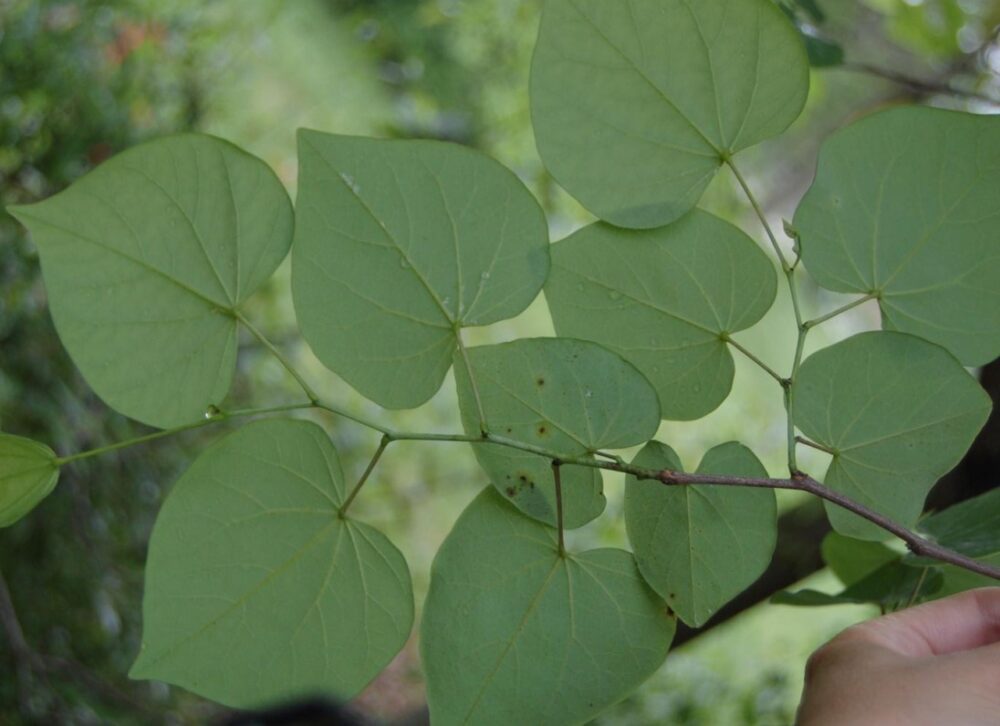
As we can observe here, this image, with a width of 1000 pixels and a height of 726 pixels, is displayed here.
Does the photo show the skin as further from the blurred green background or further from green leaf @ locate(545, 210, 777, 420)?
the blurred green background

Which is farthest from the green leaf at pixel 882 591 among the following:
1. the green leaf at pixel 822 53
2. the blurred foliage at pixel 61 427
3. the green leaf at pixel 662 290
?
the blurred foliage at pixel 61 427

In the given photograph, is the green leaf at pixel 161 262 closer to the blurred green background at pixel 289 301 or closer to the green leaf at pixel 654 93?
the green leaf at pixel 654 93

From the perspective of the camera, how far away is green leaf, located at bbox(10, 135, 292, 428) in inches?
10.7

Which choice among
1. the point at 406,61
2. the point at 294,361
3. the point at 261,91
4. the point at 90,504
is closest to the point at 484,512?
the point at 90,504

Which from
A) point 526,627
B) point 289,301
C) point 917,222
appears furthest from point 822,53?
point 289,301

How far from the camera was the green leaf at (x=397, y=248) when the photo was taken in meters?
0.27

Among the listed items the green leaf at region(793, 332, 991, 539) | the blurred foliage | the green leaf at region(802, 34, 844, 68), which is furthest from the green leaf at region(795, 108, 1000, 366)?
the blurred foliage

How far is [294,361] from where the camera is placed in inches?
59.6

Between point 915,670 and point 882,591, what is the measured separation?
0.30ft

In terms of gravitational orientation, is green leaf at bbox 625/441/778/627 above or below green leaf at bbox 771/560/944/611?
above

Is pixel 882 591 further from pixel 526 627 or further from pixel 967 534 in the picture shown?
pixel 526 627

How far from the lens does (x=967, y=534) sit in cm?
32

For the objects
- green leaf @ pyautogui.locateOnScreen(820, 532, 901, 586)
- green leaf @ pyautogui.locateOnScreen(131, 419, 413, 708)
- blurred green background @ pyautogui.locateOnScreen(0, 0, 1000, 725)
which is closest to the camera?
green leaf @ pyautogui.locateOnScreen(131, 419, 413, 708)

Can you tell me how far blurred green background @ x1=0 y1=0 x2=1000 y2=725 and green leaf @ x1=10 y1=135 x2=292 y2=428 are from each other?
0.87 feet
